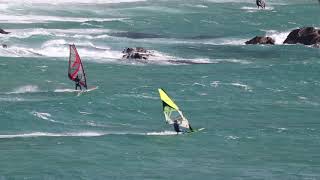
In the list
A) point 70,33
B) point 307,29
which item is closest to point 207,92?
point 307,29

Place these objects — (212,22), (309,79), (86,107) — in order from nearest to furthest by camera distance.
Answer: (86,107) < (309,79) < (212,22)

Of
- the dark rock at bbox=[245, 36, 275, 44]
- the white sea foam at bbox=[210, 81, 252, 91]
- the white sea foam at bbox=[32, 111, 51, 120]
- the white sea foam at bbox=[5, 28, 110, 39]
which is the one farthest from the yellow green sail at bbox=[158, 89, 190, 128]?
the white sea foam at bbox=[5, 28, 110, 39]

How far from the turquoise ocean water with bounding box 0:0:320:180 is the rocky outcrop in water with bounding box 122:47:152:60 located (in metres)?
0.99

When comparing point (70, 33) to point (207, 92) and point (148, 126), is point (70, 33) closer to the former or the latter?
point (207, 92)

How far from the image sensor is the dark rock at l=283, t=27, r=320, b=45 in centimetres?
9325

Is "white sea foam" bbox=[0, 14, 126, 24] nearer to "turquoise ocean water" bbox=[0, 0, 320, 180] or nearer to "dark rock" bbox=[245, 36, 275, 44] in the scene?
"turquoise ocean water" bbox=[0, 0, 320, 180]

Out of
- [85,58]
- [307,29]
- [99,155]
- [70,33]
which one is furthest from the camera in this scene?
[70,33]

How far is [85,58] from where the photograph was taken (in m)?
83.7

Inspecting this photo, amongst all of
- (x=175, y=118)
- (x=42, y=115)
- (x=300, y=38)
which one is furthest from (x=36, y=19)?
(x=175, y=118)

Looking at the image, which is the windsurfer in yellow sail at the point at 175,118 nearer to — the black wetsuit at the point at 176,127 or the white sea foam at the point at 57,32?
the black wetsuit at the point at 176,127

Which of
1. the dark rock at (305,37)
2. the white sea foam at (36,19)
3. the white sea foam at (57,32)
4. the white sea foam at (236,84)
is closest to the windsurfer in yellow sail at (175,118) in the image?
the white sea foam at (236,84)

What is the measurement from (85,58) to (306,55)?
1729cm

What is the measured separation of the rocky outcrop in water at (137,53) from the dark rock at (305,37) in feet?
54.4

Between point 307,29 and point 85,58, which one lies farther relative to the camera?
point 307,29
